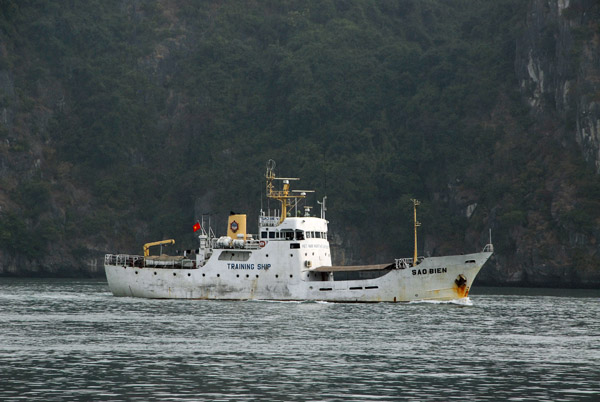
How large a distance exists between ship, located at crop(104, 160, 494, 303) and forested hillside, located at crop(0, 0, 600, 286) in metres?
57.0

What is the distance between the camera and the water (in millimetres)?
34031

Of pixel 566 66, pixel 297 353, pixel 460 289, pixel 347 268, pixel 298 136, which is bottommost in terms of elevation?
pixel 297 353

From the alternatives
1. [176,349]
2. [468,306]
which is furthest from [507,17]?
[176,349]

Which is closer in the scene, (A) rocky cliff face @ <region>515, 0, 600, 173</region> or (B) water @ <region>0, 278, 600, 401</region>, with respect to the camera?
(B) water @ <region>0, 278, 600, 401</region>

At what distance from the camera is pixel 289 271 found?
244 feet

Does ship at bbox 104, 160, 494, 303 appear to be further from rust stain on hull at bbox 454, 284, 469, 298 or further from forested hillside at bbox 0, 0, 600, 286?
forested hillside at bbox 0, 0, 600, 286

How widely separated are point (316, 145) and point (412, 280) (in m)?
99.1

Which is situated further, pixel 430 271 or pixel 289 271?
pixel 289 271

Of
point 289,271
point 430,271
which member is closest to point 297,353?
point 430,271

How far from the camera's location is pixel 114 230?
165125mm

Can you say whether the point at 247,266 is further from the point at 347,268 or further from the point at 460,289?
the point at 460,289

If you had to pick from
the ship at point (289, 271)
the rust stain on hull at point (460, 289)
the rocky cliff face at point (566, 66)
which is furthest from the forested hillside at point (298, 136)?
the ship at point (289, 271)

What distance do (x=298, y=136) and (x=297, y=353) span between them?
133654 mm

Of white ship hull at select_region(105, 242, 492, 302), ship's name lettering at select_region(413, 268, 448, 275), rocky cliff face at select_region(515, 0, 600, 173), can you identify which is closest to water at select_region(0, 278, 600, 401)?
white ship hull at select_region(105, 242, 492, 302)
